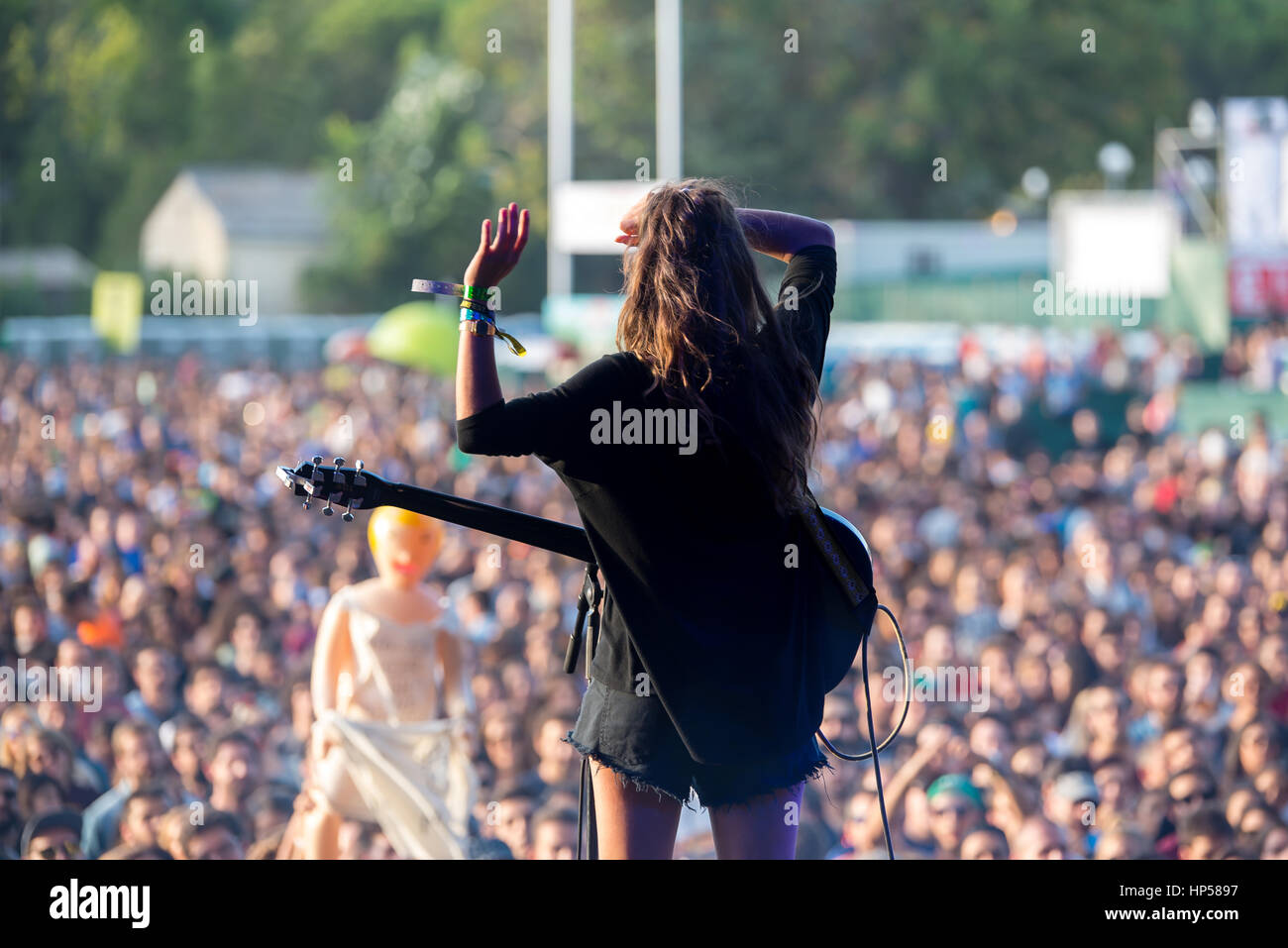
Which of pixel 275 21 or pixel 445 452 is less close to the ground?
pixel 275 21

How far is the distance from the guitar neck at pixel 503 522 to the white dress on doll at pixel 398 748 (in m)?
2.31

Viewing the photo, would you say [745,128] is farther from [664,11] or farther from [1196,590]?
[1196,590]

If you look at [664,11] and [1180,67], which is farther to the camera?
[1180,67]

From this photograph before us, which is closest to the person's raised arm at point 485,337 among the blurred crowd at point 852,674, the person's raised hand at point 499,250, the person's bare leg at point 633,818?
the person's raised hand at point 499,250

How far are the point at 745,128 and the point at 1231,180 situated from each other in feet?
80.2

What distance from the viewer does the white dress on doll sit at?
4.75 metres

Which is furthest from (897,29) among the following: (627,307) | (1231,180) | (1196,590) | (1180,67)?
(627,307)

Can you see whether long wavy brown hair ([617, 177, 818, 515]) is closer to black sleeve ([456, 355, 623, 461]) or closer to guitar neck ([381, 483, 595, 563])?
black sleeve ([456, 355, 623, 461])

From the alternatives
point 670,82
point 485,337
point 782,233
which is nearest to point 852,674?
point 782,233

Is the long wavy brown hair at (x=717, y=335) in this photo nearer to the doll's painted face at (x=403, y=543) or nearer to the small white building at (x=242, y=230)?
the doll's painted face at (x=403, y=543)

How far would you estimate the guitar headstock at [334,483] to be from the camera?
252 centimetres

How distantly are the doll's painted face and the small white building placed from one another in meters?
45.1

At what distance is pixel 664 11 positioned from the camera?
23.9m

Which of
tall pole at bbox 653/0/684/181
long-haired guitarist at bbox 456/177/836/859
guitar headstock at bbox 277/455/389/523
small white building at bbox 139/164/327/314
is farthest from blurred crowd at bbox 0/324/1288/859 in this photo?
small white building at bbox 139/164/327/314
